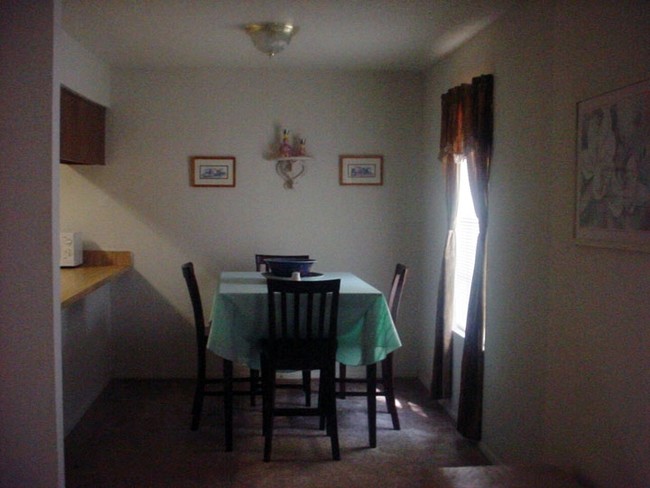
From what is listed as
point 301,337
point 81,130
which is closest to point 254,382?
point 301,337

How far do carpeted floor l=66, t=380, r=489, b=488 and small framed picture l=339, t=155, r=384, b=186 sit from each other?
1.71 metres

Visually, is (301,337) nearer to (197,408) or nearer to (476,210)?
(197,408)

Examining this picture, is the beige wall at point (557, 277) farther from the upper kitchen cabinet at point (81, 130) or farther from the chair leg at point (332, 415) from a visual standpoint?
the upper kitchen cabinet at point (81, 130)

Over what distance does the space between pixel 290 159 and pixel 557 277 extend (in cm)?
262

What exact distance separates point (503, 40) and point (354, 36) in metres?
0.97

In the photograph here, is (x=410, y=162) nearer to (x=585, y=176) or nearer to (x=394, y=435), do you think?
(x=394, y=435)

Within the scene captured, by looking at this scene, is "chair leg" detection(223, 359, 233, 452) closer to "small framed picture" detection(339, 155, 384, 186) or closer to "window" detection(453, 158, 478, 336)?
"window" detection(453, 158, 478, 336)

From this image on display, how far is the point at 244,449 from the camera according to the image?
3584mm

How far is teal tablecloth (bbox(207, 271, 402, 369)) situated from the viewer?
346 centimetres

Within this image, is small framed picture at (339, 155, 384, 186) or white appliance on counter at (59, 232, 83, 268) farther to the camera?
small framed picture at (339, 155, 384, 186)

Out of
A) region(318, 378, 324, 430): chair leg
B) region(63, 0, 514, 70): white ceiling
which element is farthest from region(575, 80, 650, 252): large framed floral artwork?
region(318, 378, 324, 430): chair leg

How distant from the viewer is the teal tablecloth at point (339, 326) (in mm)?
3463

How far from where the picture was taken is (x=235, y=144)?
4871 millimetres

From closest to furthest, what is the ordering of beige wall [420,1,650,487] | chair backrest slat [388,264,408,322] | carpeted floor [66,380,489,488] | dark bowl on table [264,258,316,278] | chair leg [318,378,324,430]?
beige wall [420,1,650,487] < carpeted floor [66,380,489,488] < chair leg [318,378,324,430] < chair backrest slat [388,264,408,322] < dark bowl on table [264,258,316,278]
